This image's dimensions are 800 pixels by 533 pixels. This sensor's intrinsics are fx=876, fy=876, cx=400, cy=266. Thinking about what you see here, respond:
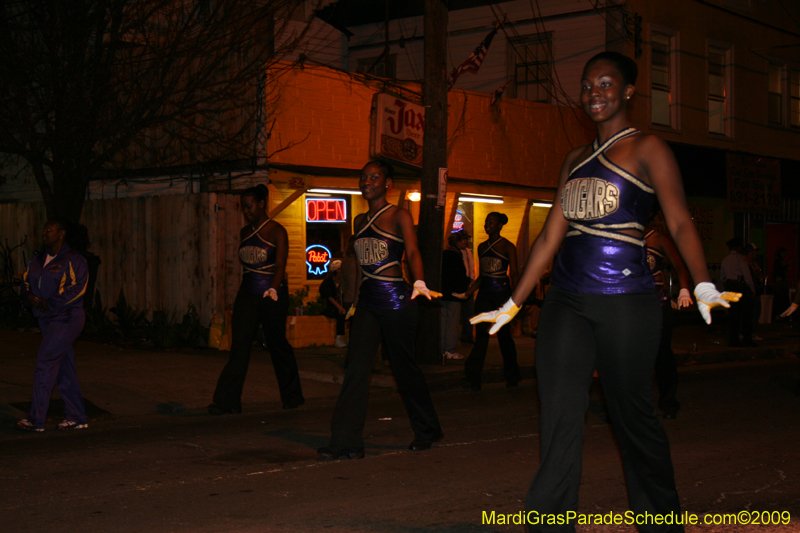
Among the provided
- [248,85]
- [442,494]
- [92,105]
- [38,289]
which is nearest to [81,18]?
[92,105]

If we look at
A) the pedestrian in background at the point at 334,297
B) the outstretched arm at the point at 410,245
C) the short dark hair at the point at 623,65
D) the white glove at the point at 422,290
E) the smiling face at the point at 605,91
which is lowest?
the pedestrian in background at the point at 334,297

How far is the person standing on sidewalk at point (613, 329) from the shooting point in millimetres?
3678

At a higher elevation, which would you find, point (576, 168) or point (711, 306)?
point (576, 168)

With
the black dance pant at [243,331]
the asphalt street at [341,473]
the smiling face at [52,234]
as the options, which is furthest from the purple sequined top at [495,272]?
the smiling face at [52,234]

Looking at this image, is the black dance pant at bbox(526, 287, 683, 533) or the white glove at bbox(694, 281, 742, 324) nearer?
the white glove at bbox(694, 281, 742, 324)

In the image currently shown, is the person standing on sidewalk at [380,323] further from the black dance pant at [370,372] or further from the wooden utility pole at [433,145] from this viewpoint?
the wooden utility pole at [433,145]

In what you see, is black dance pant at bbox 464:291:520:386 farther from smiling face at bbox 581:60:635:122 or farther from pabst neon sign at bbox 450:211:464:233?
pabst neon sign at bbox 450:211:464:233

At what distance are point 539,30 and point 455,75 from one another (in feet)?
22.7

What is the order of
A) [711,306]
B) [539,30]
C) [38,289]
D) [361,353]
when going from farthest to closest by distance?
[539,30] → [38,289] → [361,353] → [711,306]

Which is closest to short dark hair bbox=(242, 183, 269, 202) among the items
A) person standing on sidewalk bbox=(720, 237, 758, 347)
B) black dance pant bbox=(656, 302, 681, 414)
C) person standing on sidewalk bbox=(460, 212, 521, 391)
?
person standing on sidewalk bbox=(460, 212, 521, 391)

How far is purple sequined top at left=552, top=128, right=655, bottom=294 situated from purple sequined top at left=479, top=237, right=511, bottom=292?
6094 mm

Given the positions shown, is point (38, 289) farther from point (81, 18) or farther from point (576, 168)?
point (576, 168)

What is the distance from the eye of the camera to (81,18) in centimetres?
1035

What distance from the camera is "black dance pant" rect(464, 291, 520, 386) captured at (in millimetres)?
9930
